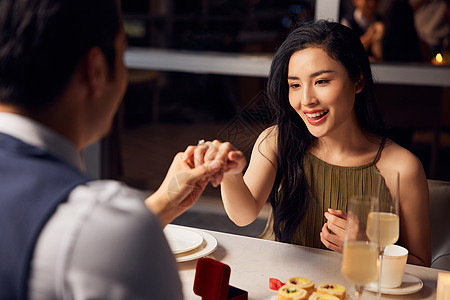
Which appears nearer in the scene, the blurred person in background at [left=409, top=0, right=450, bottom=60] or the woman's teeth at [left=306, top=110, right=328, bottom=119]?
the woman's teeth at [left=306, top=110, right=328, bottom=119]

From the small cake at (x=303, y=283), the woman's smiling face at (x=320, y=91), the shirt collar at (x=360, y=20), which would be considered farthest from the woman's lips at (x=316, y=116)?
the shirt collar at (x=360, y=20)

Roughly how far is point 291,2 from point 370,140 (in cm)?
209

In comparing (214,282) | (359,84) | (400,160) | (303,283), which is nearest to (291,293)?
(303,283)

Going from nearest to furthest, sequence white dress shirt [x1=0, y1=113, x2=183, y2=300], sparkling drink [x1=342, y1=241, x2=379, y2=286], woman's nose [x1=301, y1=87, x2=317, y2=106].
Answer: white dress shirt [x1=0, y1=113, x2=183, y2=300], sparkling drink [x1=342, y1=241, x2=379, y2=286], woman's nose [x1=301, y1=87, x2=317, y2=106]

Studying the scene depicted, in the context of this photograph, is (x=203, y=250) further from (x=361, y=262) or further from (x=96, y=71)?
(x=96, y=71)

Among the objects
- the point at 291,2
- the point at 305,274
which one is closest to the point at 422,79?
the point at 291,2

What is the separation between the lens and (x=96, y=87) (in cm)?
81

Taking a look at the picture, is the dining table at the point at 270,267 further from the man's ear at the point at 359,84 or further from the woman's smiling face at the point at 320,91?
the man's ear at the point at 359,84

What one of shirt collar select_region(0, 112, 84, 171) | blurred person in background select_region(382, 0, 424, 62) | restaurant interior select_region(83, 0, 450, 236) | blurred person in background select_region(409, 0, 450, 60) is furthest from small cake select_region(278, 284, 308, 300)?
blurred person in background select_region(409, 0, 450, 60)

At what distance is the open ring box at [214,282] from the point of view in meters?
1.15

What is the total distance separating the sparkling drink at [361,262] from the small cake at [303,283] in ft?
0.54

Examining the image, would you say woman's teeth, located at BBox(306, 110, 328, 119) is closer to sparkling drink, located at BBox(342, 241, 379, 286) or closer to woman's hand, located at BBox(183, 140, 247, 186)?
woman's hand, located at BBox(183, 140, 247, 186)

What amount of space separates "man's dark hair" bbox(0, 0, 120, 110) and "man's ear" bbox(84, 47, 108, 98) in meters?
0.01

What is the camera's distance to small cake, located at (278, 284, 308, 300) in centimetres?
118
